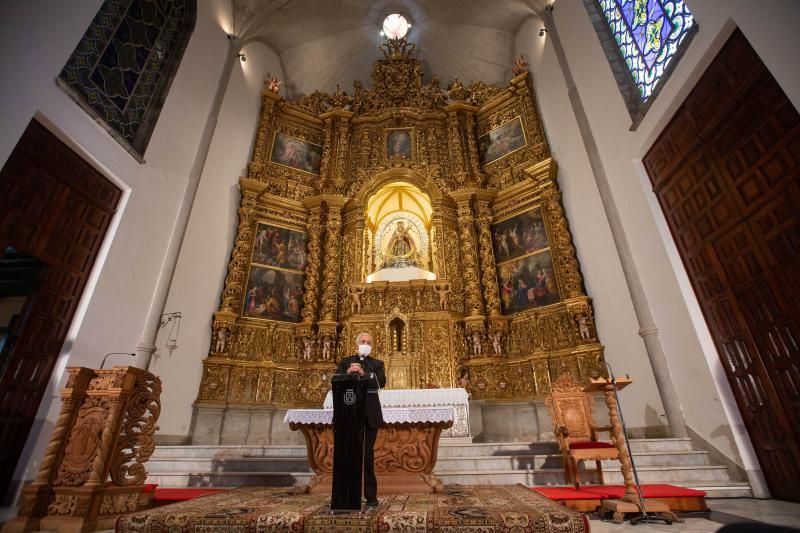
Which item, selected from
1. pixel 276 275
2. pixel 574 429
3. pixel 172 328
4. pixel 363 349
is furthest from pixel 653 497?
pixel 276 275

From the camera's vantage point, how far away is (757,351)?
4.96m

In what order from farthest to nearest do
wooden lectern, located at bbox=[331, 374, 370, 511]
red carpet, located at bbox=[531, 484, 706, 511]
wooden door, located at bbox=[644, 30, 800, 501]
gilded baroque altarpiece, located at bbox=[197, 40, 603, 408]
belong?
1. gilded baroque altarpiece, located at bbox=[197, 40, 603, 408]
2. wooden door, located at bbox=[644, 30, 800, 501]
3. red carpet, located at bbox=[531, 484, 706, 511]
4. wooden lectern, located at bbox=[331, 374, 370, 511]

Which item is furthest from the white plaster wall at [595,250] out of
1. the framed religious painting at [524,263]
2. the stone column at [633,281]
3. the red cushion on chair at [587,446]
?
the red cushion on chair at [587,446]

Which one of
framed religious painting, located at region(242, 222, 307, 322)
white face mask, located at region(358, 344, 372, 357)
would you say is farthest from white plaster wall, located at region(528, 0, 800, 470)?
framed religious painting, located at region(242, 222, 307, 322)

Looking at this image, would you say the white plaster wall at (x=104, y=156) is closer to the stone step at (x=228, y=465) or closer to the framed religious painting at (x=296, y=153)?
the stone step at (x=228, y=465)

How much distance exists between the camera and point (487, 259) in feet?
34.8

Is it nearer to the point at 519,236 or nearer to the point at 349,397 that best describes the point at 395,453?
the point at 349,397

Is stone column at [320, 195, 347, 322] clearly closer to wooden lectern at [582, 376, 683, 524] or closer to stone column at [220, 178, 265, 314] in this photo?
stone column at [220, 178, 265, 314]

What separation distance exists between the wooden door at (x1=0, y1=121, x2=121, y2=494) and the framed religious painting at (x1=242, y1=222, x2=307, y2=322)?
145 inches

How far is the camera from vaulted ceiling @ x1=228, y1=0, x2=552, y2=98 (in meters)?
13.7

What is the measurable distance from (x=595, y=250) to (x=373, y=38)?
12289mm

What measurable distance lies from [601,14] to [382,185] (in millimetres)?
6778

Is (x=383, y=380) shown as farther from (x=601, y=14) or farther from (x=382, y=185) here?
(x=601, y=14)

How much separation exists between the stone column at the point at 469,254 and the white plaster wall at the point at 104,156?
7.12 meters
